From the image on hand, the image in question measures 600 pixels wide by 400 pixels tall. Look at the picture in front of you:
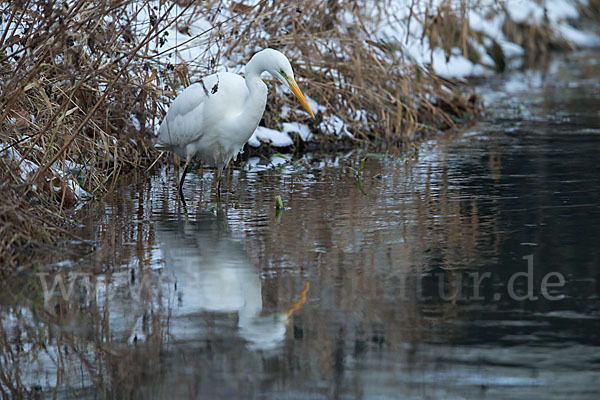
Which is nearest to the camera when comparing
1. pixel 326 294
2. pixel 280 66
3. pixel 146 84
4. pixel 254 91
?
pixel 326 294

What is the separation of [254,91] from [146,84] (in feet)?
4.57

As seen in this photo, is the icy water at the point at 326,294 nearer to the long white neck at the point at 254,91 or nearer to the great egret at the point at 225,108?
the great egret at the point at 225,108

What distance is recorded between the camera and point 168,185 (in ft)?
28.9

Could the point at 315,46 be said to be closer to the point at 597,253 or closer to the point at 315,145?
the point at 315,145

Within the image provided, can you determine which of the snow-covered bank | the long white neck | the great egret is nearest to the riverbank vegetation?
the snow-covered bank

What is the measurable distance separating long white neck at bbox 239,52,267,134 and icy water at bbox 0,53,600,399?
0.74m

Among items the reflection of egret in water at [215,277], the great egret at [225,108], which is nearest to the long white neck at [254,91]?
the great egret at [225,108]

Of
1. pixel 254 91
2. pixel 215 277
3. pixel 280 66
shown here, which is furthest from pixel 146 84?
pixel 215 277

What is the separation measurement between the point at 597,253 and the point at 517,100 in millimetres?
8781

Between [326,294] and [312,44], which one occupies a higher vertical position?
[312,44]

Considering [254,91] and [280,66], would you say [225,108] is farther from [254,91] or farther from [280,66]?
[280,66]

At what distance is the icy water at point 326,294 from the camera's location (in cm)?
402

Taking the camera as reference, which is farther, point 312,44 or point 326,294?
point 312,44

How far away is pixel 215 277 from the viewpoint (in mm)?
5551
